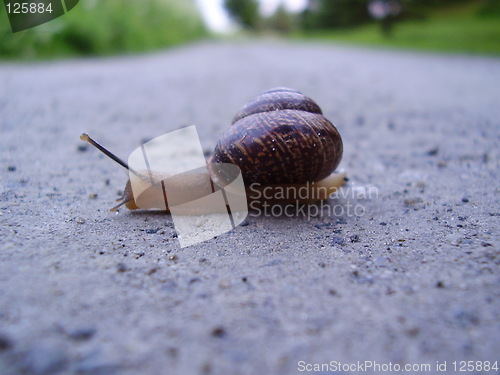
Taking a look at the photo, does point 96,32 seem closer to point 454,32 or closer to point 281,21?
point 454,32

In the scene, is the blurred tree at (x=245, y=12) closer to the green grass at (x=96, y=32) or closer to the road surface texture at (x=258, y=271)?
the green grass at (x=96, y=32)

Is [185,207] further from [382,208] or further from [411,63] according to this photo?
[411,63]

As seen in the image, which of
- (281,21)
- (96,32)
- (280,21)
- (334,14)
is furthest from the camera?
(280,21)

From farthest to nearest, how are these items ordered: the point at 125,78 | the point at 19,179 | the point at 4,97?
the point at 125,78
the point at 4,97
the point at 19,179

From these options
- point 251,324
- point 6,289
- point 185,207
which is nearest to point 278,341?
point 251,324

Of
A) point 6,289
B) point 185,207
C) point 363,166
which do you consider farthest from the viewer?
point 363,166
